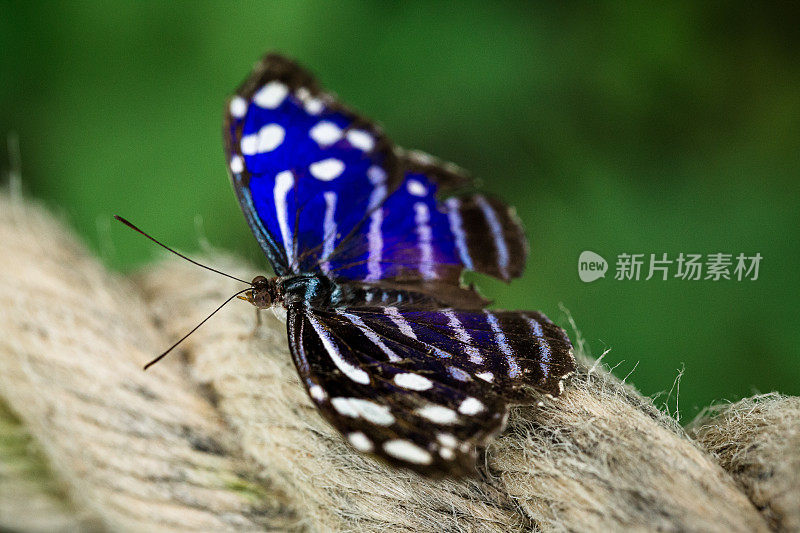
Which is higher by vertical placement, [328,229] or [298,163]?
[298,163]

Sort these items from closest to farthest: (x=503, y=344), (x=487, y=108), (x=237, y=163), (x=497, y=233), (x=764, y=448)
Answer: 1. (x=764, y=448)
2. (x=503, y=344)
3. (x=237, y=163)
4. (x=497, y=233)
5. (x=487, y=108)

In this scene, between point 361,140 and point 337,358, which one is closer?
point 337,358

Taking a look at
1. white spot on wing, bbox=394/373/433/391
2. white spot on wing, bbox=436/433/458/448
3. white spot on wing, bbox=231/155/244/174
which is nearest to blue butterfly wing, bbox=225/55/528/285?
white spot on wing, bbox=231/155/244/174

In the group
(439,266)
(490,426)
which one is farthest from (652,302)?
(490,426)

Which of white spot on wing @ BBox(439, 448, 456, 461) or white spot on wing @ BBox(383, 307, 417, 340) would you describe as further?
white spot on wing @ BBox(383, 307, 417, 340)

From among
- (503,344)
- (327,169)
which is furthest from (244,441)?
(327,169)

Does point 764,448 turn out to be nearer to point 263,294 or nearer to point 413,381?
point 413,381

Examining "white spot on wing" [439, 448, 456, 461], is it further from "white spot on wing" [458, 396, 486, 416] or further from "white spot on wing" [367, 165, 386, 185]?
"white spot on wing" [367, 165, 386, 185]

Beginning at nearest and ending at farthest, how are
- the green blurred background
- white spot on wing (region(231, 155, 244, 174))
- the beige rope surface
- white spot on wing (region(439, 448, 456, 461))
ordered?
the beige rope surface → white spot on wing (region(439, 448, 456, 461)) → white spot on wing (region(231, 155, 244, 174)) → the green blurred background

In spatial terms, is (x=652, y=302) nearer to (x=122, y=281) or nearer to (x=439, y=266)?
(x=439, y=266)
